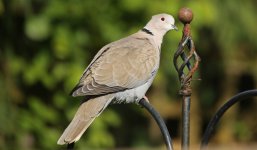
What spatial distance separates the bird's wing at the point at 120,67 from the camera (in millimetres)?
3332

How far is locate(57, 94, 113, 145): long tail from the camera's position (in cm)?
278

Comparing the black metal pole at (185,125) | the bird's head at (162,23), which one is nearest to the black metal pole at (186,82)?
the black metal pole at (185,125)

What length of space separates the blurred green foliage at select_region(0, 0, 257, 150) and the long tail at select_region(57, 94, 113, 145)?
135cm

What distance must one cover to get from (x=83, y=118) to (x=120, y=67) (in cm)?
54

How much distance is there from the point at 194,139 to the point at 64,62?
76.4 inches

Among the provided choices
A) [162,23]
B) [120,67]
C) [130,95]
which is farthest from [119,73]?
[162,23]

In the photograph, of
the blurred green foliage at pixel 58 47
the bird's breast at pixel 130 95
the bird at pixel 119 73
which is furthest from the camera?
the blurred green foliage at pixel 58 47

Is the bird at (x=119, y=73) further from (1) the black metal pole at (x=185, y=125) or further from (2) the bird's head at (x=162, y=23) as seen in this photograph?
(1) the black metal pole at (x=185, y=125)

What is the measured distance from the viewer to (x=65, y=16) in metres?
4.61

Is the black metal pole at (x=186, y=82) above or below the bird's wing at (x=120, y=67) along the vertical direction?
above

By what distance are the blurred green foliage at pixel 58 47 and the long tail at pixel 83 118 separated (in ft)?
4.44

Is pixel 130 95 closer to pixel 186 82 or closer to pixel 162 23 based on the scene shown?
pixel 162 23

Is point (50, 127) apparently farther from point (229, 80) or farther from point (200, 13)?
point (229, 80)

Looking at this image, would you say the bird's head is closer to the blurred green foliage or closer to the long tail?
the long tail
